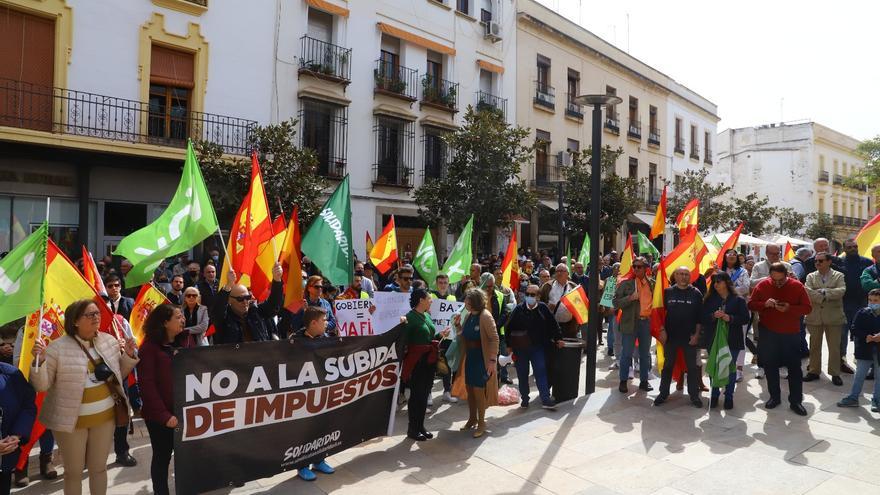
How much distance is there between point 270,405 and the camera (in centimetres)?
466

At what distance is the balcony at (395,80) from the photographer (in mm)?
18094

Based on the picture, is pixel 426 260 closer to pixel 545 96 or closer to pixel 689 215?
pixel 689 215

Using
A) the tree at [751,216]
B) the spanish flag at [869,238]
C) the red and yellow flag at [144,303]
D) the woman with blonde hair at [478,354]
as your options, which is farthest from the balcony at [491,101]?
the red and yellow flag at [144,303]

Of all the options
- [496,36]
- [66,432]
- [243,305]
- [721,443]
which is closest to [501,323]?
[721,443]

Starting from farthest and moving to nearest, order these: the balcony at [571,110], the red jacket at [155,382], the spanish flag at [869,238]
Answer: the balcony at [571,110], the spanish flag at [869,238], the red jacket at [155,382]

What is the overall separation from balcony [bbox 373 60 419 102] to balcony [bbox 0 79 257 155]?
4629 millimetres

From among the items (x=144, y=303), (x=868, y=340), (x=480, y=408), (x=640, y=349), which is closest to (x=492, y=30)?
(x=640, y=349)

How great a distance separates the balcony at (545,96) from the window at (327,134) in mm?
9228

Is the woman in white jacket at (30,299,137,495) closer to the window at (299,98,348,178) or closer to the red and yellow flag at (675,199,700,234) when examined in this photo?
the red and yellow flag at (675,199,700,234)

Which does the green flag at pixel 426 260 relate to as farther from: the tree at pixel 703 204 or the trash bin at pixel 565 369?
the tree at pixel 703 204

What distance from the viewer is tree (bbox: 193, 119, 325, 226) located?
12.6 meters

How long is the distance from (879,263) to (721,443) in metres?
4.09

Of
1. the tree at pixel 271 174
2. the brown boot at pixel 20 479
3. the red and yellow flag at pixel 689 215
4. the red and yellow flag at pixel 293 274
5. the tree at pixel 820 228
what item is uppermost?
the tree at pixel 820 228

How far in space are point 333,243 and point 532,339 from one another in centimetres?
260
